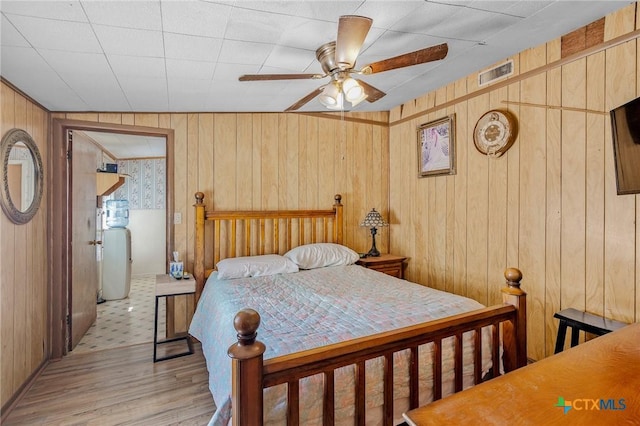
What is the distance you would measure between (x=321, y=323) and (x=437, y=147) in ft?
7.69

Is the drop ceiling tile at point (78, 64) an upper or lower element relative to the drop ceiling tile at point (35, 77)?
upper

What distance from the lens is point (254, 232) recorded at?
3482 millimetres

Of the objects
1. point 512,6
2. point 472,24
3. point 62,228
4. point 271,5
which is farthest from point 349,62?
point 62,228

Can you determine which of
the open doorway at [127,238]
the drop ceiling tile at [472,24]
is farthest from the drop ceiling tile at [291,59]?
the open doorway at [127,238]

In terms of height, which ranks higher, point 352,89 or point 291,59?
point 291,59

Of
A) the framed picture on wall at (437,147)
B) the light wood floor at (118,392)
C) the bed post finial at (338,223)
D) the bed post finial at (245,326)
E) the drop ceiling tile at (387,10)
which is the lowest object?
the light wood floor at (118,392)

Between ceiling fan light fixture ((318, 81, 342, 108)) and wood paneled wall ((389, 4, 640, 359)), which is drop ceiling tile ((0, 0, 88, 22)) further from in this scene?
wood paneled wall ((389, 4, 640, 359))

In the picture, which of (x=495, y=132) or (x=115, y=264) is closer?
(x=495, y=132)

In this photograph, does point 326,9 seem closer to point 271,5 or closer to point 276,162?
point 271,5

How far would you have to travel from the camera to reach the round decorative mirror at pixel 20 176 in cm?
218

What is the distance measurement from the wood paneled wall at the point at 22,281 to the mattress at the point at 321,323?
121 centimetres

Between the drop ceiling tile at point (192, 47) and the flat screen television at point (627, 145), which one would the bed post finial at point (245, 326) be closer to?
the drop ceiling tile at point (192, 47)

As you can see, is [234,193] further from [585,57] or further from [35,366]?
[585,57]

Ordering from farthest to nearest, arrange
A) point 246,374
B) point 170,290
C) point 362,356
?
point 170,290, point 362,356, point 246,374
